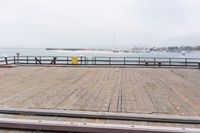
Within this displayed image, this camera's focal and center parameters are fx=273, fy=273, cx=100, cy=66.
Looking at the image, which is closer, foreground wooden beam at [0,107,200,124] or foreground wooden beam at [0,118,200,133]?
foreground wooden beam at [0,118,200,133]

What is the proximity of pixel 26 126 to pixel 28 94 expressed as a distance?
10.2 feet

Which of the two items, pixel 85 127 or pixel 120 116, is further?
pixel 120 116

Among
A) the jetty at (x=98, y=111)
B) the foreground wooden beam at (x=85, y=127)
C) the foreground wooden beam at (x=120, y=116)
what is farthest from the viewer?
the foreground wooden beam at (x=120, y=116)

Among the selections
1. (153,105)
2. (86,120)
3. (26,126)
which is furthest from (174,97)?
(26,126)

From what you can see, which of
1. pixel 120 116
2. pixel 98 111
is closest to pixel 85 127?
pixel 120 116

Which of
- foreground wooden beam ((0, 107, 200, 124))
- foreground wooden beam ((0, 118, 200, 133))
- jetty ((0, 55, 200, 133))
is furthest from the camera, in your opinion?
foreground wooden beam ((0, 107, 200, 124))

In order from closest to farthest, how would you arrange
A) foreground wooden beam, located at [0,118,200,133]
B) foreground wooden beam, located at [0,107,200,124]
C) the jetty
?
foreground wooden beam, located at [0,118,200,133], the jetty, foreground wooden beam, located at [0,107,200,124]

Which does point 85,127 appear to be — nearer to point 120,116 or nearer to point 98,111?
point 120,116

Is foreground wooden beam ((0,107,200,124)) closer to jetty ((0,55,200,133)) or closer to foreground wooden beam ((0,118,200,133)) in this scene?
jetty ((0,55,200,133))

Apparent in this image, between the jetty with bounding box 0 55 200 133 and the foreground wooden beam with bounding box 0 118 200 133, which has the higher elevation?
the foreground wooden beam with bounding box 0 118 200 133

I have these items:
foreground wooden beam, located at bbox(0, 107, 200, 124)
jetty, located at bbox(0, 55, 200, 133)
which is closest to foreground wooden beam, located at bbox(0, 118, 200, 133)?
jetty, located at bbox(0, 55, 200, 133)

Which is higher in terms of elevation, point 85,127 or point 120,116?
point 85,127

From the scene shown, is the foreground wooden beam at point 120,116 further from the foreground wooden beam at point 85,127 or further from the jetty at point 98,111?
the foreground wooden beam at point 85,127

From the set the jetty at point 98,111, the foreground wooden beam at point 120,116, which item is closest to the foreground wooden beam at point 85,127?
the jetty at point 98,111
